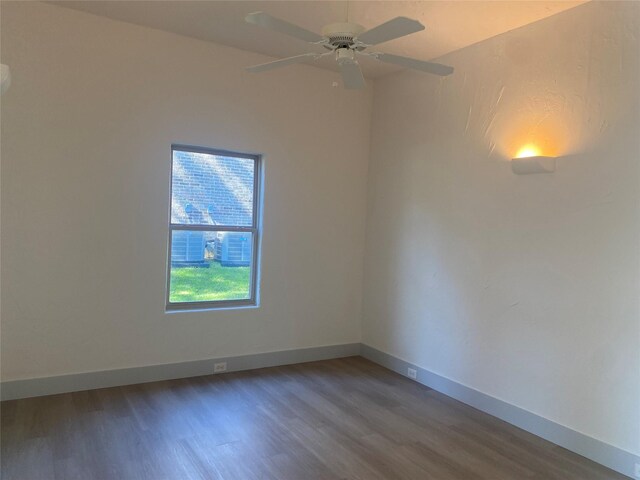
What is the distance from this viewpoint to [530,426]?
3363 millimetres

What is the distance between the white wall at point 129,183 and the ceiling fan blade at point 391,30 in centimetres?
230

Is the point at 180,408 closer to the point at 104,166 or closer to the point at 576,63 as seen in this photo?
the point at 104,166

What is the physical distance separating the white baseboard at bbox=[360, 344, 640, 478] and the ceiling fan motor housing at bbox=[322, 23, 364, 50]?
2820 millimetres

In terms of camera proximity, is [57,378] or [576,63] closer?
[576,63]

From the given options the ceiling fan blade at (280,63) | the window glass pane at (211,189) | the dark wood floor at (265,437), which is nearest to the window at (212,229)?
the window glass pane at (211,189)

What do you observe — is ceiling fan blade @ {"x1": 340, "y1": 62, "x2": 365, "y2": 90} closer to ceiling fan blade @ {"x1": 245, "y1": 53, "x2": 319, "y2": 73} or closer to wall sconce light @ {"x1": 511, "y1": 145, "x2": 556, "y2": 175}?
ceiling fan blade @ {"x1": 245, "y1": 53, "x2": 319, "y2": 73}

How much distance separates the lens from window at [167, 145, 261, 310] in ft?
13.7

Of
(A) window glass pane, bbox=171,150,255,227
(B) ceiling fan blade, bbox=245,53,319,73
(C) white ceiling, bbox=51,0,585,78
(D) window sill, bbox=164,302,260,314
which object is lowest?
(D) window sill, bbox=164,302,260,314

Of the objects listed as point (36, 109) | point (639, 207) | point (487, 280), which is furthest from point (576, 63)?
point (36, 109)

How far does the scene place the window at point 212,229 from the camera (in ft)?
13.7

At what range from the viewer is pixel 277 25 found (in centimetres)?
213

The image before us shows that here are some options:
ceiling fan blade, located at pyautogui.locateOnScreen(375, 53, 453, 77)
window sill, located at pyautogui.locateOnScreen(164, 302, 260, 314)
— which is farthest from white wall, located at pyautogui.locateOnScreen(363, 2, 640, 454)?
window sill, located at pyautogui.locateOnScreen(164, 302, 260, 314)

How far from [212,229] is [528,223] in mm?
2668

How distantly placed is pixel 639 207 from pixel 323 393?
266 cm
